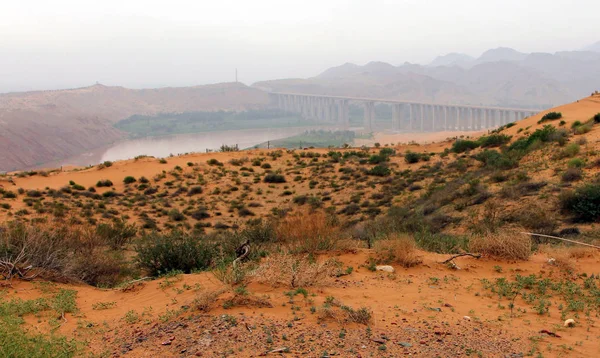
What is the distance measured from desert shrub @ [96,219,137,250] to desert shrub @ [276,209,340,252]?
6.57m

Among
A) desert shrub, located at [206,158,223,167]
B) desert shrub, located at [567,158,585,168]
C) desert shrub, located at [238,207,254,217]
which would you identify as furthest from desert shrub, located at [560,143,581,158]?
desert shrub, located at [206,158,223,167]

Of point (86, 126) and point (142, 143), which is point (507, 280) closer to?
point (142, 143)

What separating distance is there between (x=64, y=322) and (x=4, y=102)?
139082 millimetres

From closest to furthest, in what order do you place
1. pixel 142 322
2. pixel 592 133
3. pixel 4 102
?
pixel 142 322, pixel 592 133, pixel 4 102

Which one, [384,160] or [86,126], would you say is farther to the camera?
[86,126]

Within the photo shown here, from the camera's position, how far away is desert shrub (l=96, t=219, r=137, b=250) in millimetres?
14141

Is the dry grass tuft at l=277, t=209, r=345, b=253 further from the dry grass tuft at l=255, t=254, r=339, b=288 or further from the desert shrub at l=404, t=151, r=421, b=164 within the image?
the desert shrub at l=404, t=151, r=421, b=164

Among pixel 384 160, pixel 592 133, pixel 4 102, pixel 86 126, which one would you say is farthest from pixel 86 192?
pixel 4 102

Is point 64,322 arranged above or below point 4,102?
below

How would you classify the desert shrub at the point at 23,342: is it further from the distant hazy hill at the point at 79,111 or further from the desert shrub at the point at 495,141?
the distant hazy hill at the point at 79,111

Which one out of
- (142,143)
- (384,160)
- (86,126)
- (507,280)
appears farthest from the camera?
(86,126)

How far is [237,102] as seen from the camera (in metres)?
167

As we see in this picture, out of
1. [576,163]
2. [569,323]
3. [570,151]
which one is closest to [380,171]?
[570,151]

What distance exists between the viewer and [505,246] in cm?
880
